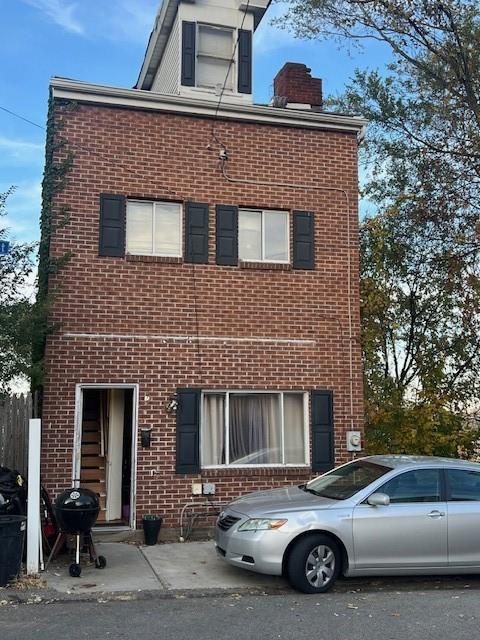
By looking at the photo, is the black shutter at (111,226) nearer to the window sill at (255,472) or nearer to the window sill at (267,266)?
the window sill at (267,266)

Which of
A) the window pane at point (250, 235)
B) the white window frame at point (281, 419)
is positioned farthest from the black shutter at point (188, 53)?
the white window frame at point (281, 419)

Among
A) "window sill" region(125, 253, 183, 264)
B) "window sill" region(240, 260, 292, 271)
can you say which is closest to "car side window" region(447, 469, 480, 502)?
"window sill" region(240, 260, 292, 271)

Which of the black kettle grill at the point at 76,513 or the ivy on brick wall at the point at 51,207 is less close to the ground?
the ivy on brick wall at the point at 51,207

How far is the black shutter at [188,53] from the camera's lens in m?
12.3

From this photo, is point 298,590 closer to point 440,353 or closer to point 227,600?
point 227,600

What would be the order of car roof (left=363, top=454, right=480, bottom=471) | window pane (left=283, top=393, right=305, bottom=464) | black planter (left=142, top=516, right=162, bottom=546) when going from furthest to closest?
1. window pane (left=283, top=393, right=305, bottom=464)
2. black planter (left=142, top=516, right=162, bottom=546)
3. car roof (left=363, top=454, right=480, bottom=471)

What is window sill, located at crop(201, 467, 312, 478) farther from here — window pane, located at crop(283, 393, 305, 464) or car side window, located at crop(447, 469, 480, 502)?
car side window, located at crop(447, 469, 480, 502)

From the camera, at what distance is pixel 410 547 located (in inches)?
305

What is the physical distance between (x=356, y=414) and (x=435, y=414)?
297 cm

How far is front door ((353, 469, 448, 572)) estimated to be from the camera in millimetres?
7652

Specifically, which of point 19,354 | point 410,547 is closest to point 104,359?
point 19,354

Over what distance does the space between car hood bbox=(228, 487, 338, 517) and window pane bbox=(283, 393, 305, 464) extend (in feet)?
7.47

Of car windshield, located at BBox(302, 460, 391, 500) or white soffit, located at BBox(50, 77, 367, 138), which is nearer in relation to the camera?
car windshield, located at BBox(302, 460, 391, 500)

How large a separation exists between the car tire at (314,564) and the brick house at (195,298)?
3134 mm
